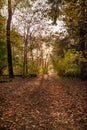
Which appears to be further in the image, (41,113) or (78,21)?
(78,21)

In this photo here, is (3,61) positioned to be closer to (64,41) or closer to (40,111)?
(64,41)

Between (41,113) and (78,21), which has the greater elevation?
(78,21)

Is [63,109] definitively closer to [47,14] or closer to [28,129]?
[28,129]

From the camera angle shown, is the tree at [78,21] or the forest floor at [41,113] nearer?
the forest floor at [41,113]

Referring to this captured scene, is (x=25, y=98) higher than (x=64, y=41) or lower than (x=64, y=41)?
lower

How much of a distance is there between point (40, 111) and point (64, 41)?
23.9 meters

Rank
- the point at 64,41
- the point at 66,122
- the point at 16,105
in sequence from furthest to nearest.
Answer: the point at 64,41 < the point at 16,105 < the point at 66,122

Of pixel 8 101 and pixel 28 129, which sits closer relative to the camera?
pixel 28 129

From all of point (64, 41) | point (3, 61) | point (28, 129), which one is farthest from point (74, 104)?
point (64, 41)

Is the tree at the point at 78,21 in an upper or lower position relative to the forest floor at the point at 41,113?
upper

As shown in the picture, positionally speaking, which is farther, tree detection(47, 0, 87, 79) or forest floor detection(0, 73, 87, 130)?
tree detection(47, 0, 87, 79)

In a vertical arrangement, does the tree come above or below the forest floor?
above

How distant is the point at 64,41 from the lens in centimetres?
3106

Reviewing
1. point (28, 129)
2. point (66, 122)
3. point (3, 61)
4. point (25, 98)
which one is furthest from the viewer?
point (3, 61)
